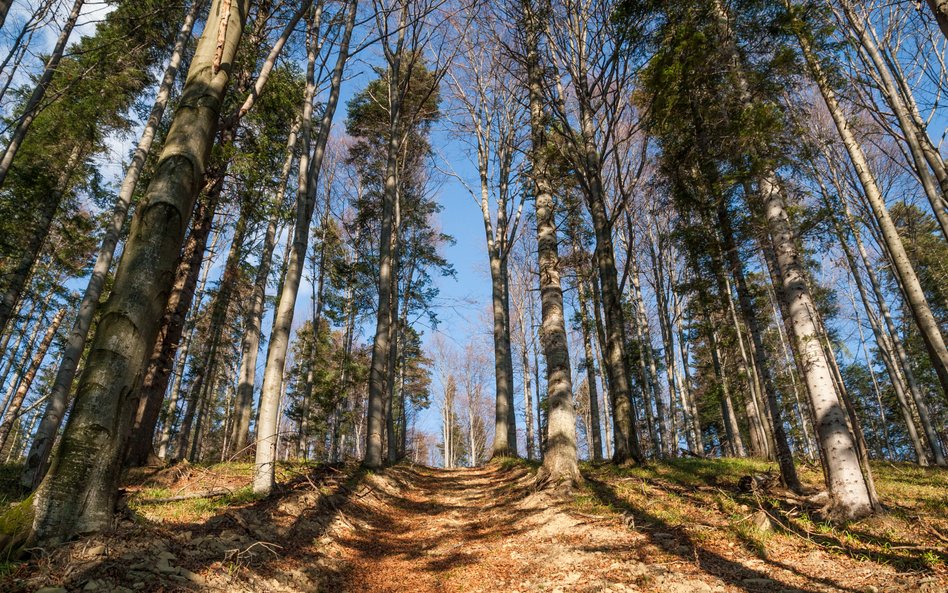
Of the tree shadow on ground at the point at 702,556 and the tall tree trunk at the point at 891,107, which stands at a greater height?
the tall tree trunk at the point at 891,107

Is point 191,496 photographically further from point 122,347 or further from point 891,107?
point 891,107

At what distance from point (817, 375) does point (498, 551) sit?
489cm

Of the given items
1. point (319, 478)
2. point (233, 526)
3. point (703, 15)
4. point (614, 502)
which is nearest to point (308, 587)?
point (233, 526)

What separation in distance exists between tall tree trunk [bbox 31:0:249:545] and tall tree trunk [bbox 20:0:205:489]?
686cm

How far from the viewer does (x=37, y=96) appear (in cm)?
837

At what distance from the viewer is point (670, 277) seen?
703 inches

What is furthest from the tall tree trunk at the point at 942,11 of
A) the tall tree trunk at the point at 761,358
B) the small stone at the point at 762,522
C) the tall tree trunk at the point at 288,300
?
the tall tree trunk at the point at 288,300

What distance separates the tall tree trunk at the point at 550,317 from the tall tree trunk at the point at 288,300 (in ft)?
13.5

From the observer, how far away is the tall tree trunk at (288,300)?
5680 millimetres

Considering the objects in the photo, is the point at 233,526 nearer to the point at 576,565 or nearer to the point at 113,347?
the point at 113,347

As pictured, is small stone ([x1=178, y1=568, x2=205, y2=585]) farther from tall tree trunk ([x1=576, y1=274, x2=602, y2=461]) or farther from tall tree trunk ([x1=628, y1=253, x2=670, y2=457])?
tall tree trunk ([x1=628, y1=253, x2=670, y2=457])

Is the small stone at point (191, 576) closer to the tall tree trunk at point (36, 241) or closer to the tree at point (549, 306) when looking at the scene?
the tree at point (549, 306)

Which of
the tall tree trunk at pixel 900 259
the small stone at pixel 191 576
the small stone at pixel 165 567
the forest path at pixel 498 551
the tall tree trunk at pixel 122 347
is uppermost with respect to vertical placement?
the tall tree trunk at pixel 900 259

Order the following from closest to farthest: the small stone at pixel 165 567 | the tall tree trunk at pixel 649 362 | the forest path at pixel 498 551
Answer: the small stone at pixel 165 567 < the forest path at pixel 498 551 < the tall tree trunk at pixel 649 362
